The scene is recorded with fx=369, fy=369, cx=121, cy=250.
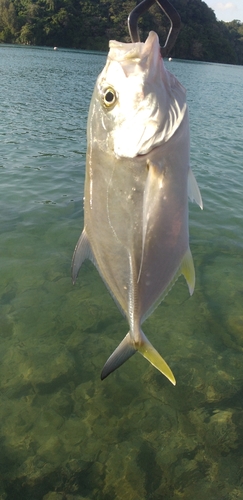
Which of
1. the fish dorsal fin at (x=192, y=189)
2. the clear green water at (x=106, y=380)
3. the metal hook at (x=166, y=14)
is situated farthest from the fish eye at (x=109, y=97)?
the clear green water at (x=106, y=380)

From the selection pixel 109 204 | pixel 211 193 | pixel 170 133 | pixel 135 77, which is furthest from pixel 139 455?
pixel 211 193

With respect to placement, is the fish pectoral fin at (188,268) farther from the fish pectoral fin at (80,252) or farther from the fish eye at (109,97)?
the fish eye at (109,97)

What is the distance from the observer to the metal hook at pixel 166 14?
211 cm

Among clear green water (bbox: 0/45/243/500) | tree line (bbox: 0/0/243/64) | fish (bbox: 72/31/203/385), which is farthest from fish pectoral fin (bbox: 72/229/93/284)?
tree line (bbox: 0/0/243/64)

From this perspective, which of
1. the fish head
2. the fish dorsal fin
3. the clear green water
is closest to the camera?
the fish head

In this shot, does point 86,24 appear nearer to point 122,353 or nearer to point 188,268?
point 188,268

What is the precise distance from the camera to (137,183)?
222 centimetres

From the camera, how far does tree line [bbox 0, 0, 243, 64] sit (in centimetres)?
9688

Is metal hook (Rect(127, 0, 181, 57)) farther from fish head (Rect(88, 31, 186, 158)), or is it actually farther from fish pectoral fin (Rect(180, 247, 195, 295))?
fish pectoral fin (Rect(180, 247, 195, 295))

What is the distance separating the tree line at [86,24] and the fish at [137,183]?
95.0 metres

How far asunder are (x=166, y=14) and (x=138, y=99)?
1.79ft

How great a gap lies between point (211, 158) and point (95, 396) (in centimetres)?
1283

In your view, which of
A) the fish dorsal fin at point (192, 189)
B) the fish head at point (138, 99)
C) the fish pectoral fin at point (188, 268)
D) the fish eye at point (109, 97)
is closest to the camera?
the fish head at point (138, 99)

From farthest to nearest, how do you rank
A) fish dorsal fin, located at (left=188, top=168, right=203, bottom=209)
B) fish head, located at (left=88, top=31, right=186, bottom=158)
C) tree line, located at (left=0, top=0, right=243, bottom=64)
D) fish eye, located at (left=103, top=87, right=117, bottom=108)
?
tree line, located at (left=0, top=0, right=243, bottom=64) < fish dorsal fin, located at (left=188, top=168, right=203, bottom=209) < fish eye, located at (left=103, top=87, right=117, bottom=108) < fish head, located at (left=88, top=31, right=186, bottom=158)
